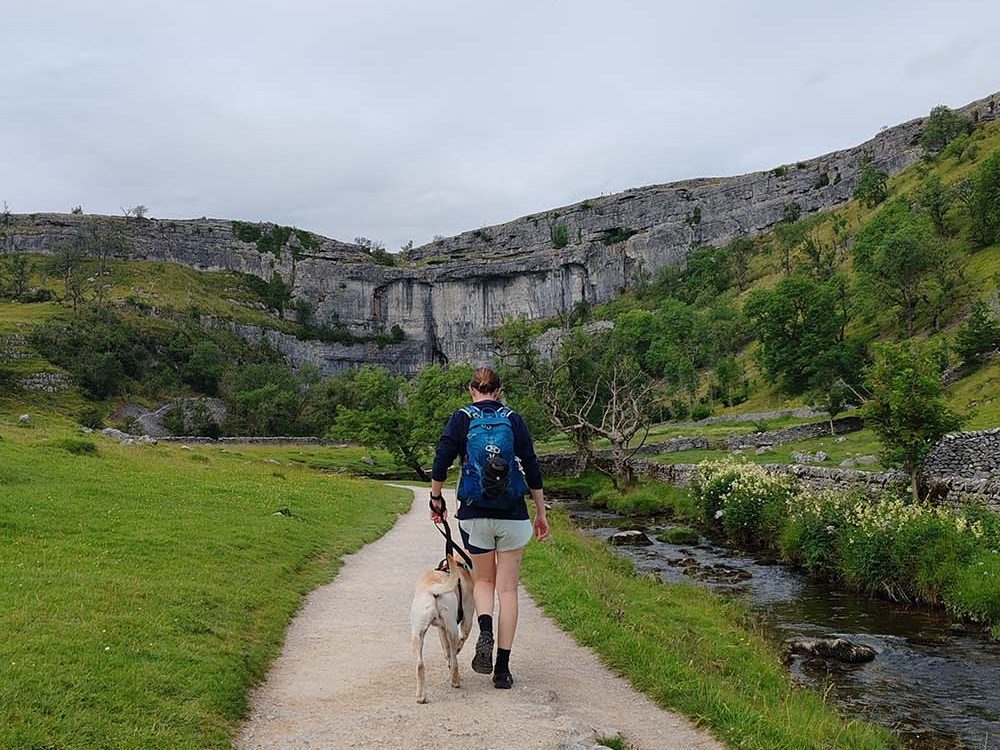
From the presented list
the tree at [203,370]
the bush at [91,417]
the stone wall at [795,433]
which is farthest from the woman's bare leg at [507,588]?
the tree at [203,370]

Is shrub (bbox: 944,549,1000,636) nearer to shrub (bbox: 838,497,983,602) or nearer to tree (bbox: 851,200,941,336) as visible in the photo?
shrub (bbox: 838,497,983,602)

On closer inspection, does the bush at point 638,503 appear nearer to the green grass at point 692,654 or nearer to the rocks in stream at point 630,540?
the rocks in stream at point 630,540

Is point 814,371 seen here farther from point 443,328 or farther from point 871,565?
point 443,328

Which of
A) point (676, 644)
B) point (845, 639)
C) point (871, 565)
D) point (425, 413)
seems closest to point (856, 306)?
point (425, 413)

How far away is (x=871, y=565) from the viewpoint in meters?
16.5

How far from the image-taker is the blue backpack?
6.70 metres

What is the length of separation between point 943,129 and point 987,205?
59051 mm

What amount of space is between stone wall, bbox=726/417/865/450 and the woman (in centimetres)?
3729

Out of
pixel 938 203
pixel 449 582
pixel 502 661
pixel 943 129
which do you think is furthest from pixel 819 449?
pixel 943 129

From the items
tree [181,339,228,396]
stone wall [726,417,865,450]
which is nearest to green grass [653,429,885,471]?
stone wall [726,417,865,450]

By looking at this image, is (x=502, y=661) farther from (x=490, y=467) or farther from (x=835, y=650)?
(x=835, y=650)

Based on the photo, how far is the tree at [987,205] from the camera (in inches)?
2753

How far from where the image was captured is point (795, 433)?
138 feet

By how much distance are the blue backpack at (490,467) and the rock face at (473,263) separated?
148541 millimetres
